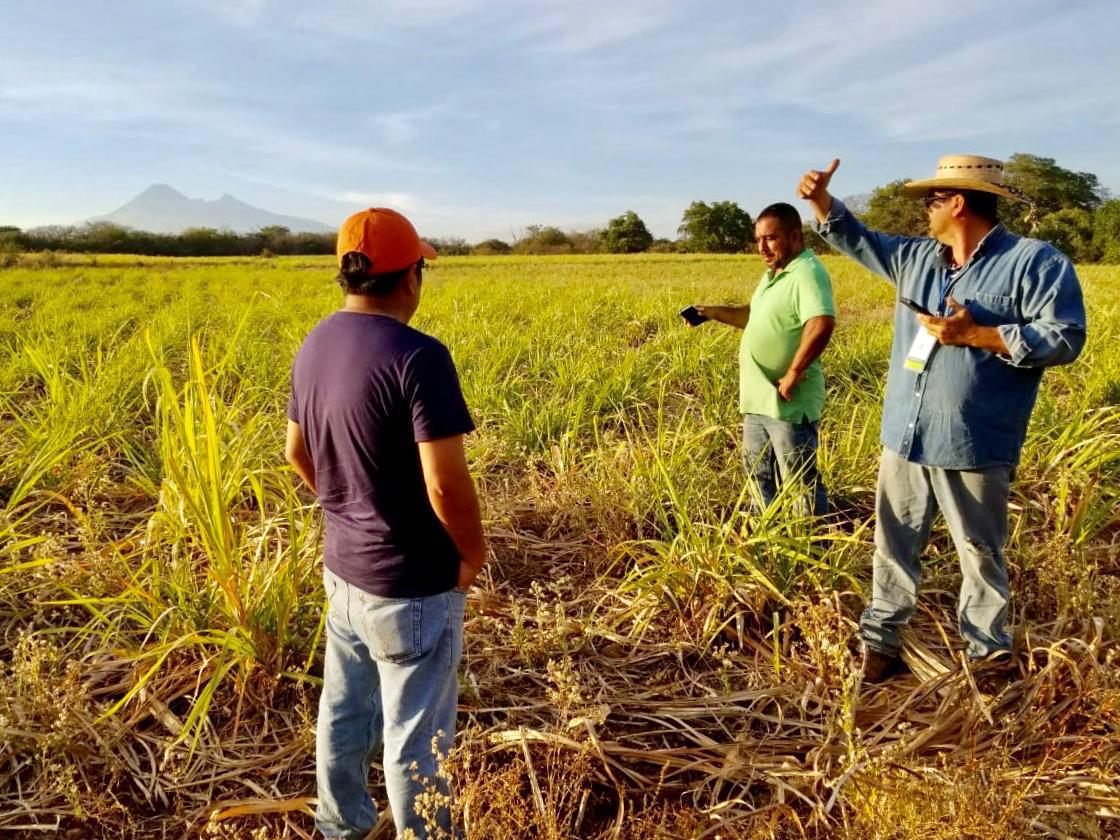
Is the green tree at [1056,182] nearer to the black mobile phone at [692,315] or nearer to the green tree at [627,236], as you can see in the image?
the green tree at [627,236]

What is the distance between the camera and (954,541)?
210 cm

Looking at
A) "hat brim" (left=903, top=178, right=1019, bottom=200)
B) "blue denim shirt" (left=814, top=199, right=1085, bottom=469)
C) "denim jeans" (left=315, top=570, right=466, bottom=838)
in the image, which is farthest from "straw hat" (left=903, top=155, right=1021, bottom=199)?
"denim jeans" (left=315, top=570, right=466, bottom=838)

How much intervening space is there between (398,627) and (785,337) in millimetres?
2032

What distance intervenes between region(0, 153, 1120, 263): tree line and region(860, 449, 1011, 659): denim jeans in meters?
36.7

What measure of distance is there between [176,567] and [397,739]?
3.62ft

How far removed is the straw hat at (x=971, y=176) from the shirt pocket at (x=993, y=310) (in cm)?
31

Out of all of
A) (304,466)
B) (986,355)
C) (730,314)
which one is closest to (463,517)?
(304,466)

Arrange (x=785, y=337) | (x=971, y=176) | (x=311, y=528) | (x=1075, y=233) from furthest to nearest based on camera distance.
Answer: (x=1075, y=233) → (x=785, y=337) → (x=311, y=528) → (x=971, y=176)

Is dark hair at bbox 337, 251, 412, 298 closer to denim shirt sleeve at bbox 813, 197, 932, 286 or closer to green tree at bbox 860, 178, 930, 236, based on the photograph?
denim shirt sleeve at bbox 813, 197, 932, 286

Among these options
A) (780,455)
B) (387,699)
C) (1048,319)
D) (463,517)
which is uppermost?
(1048,319)

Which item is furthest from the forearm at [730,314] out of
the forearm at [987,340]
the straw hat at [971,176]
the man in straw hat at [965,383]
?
the forearm at [987,340]

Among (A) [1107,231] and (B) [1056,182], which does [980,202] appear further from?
(B) [1056,182]

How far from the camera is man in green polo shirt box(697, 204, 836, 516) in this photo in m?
2.62

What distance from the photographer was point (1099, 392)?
3973 mm
